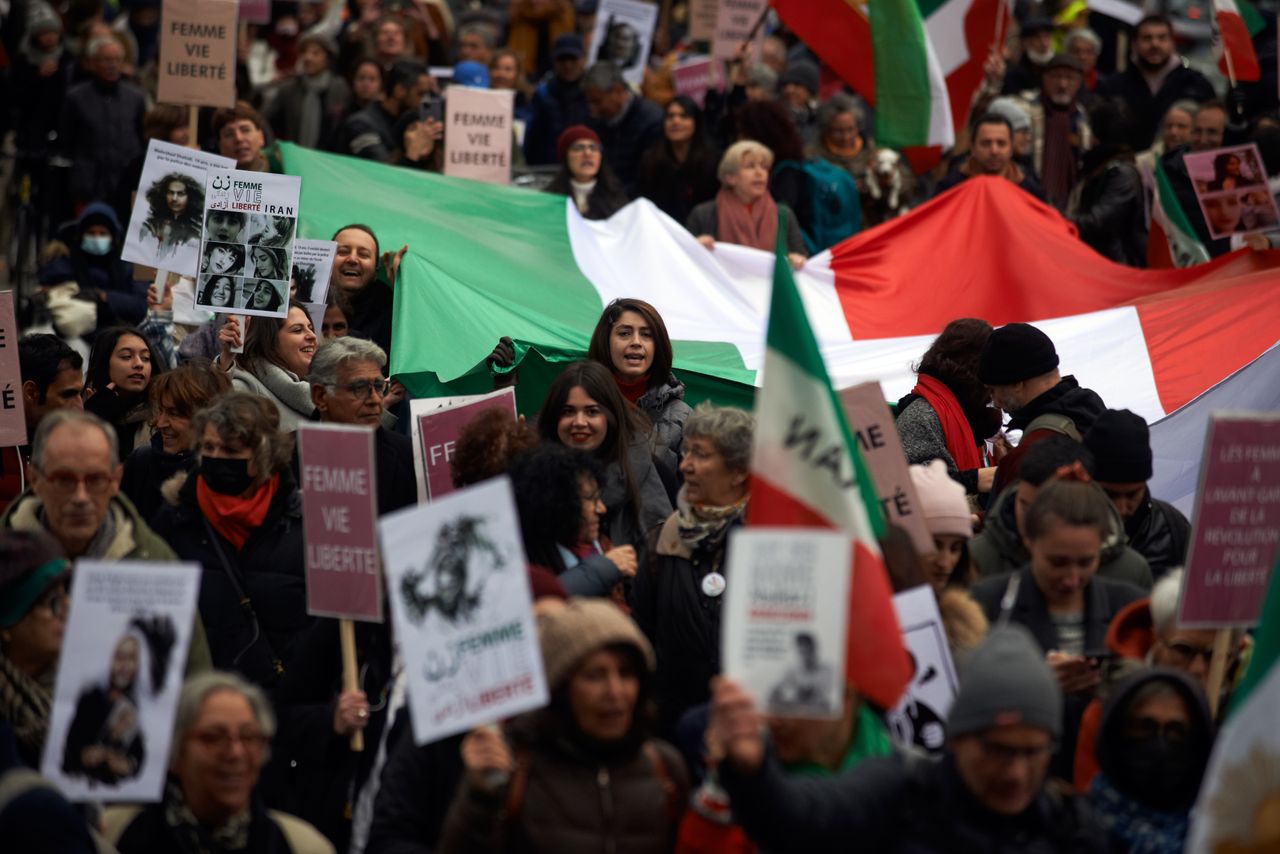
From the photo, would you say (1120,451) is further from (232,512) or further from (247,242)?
(247,242)

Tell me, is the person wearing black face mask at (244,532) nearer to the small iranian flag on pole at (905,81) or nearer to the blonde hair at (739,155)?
the blonde hair at (739,155)

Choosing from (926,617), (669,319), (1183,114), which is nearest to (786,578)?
(926,617)

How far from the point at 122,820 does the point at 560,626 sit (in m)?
1.12

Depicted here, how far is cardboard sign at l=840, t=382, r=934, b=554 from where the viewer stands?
5.65m

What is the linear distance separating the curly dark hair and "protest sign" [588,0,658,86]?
8931mm

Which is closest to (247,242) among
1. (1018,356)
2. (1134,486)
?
(1018,356)

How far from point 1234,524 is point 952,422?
7.88 ft

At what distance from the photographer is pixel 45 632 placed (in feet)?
15.7

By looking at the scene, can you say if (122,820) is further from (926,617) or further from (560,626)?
(926,617)

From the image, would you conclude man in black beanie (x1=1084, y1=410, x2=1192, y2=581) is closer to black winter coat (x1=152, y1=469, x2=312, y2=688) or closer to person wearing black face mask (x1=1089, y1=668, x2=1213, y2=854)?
person wearing black face mask (x1=1089, y1=668, x2=1213, y2=854)

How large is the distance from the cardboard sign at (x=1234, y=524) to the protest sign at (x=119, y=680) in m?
2.38

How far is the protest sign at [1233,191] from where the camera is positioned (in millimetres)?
10156

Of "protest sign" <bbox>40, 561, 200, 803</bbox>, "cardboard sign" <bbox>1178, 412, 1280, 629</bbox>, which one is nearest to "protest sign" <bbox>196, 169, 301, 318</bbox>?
"protest sign" <bbox>40, 561, 200, 803</bbox>

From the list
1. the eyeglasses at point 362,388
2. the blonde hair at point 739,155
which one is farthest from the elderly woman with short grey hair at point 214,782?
the blonde hair at point 739,155
